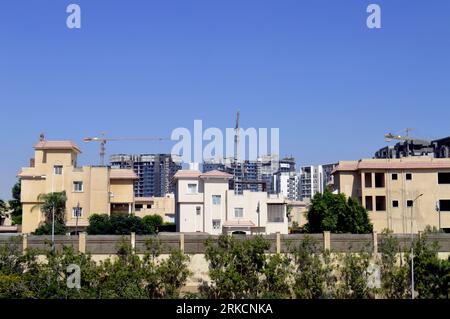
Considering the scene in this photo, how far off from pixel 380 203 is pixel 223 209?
11.2m

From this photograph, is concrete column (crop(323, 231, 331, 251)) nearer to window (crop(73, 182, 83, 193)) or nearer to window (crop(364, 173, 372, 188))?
window (crop(364, 173, 372, 188))

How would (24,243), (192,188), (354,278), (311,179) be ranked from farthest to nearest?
(311,179) < (192,188) < (24,243) < (354,278)

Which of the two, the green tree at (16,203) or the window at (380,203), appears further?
the green tree at (16,203)

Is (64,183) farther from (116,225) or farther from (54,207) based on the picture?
(116,225)

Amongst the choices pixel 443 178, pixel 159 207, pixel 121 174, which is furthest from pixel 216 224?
pixel 159 207

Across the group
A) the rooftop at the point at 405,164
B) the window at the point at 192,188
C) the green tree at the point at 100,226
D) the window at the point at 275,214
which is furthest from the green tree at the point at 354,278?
the window at the point at 192,188

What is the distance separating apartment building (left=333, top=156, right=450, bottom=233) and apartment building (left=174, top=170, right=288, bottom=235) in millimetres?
6393

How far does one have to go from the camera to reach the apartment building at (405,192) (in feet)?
143

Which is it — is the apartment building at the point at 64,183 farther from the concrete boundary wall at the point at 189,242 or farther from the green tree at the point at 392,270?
the green tree at the point at 392,270

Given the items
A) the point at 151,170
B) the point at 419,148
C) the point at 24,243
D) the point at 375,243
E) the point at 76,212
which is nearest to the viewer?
the point at 24,243

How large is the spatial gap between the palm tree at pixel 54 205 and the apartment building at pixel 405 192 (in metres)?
20.6

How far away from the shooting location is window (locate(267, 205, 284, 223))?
43344 mm

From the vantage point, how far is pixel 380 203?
148 ft
